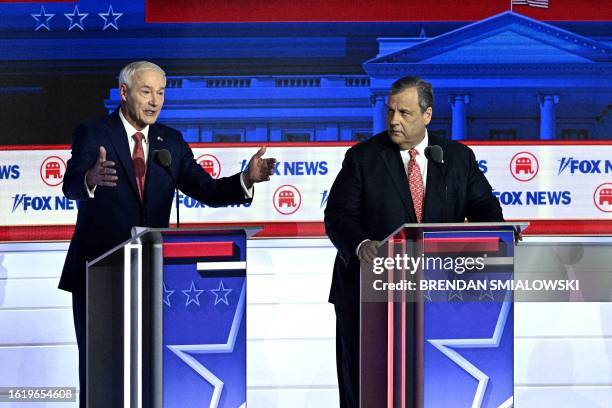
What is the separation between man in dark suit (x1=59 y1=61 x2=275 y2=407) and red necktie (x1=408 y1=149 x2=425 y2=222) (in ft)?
1.68

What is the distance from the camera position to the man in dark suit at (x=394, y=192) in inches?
134

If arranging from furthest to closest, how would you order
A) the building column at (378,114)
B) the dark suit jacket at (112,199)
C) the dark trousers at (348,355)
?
the building column at (378,114) < the dark suit jacket at (112,199) < the dark trousers at (348,355)

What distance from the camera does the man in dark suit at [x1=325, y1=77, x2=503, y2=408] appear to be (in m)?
3.41

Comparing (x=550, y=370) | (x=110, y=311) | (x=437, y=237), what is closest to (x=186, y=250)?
(x=110, y=311)

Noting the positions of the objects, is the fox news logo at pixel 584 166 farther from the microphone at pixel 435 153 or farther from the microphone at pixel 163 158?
the microphone at pixel 163 158

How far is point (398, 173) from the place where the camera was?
11.3 feet

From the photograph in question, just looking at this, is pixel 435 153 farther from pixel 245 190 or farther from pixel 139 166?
pixel 139 166

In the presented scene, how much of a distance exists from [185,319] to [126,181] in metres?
0.88

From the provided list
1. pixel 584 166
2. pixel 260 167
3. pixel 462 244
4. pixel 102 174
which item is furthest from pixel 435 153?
pixel 584 166

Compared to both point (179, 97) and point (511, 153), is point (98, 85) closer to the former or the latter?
point (179, 97)

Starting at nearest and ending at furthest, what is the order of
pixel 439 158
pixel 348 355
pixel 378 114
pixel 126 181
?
pixel 439 158 → pixel 348 355 → pixel 126 181 → pixel 378 114

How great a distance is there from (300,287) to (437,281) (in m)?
2.77

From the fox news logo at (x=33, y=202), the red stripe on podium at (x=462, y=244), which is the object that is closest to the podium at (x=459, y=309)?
the red stripe on podium at (x=462, y=244)

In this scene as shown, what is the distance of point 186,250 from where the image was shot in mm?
2947
